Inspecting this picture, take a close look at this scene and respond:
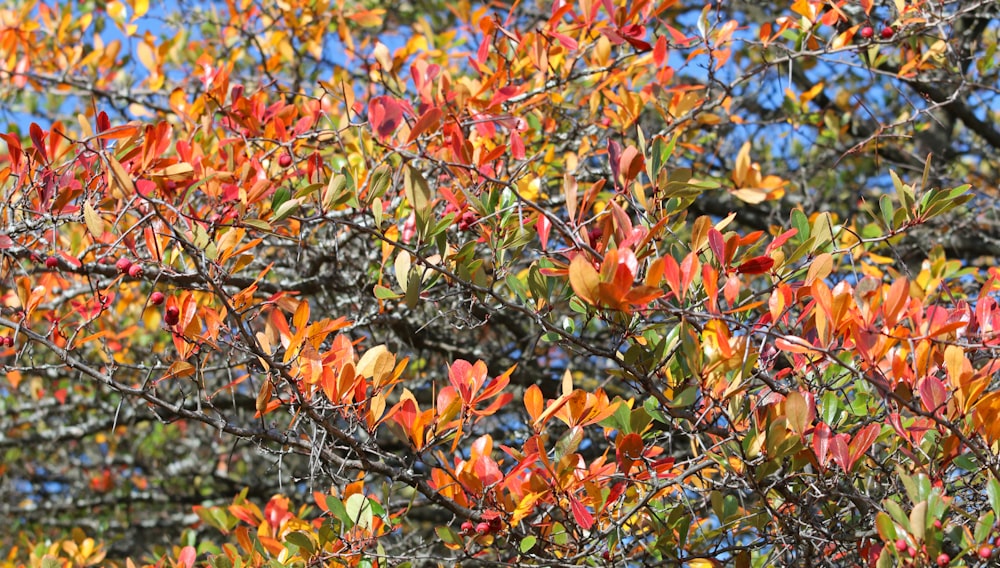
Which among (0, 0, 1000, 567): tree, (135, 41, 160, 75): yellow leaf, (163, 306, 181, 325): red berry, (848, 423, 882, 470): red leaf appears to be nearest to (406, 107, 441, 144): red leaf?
(0, 0, 1000, 567): tree

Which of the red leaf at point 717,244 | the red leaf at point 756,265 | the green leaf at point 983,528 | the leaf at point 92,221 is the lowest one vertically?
the green leaf at point 983,528

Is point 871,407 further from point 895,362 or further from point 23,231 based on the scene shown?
point 23,231

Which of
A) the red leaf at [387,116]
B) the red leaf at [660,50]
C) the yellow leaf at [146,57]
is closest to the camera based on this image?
the red leaf at [387,116]

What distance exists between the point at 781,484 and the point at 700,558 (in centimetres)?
21

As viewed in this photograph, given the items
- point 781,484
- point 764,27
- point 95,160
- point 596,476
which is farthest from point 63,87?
point 781,484

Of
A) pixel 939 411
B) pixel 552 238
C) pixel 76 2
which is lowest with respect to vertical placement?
pixel 939 411

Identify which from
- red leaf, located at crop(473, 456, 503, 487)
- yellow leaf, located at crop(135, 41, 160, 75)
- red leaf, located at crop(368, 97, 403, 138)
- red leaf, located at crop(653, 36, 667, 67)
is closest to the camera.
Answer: red leaf, located at crop(473, 456, 503, 487)

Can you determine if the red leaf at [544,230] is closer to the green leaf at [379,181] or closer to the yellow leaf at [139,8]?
the green leaf at [379,181]

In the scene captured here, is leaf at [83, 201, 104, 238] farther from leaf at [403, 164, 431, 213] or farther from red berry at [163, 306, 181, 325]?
leaf at [403, 164, 431, 213]

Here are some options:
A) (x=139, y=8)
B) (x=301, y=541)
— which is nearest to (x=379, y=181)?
(x=301, y=541)

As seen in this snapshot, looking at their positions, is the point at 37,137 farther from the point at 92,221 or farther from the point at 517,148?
the point at 517,148

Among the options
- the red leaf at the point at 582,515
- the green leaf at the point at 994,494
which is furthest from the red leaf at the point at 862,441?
the red leaf at the point at 582,515

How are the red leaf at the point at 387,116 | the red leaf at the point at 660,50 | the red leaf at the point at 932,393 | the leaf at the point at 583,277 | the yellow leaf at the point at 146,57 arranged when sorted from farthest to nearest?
the yellow leaf at the point at 146,57 < the red leaf at the point at 660,50 < the red leaf at the point at 387,116 < the red leaf at the point at 932,393 < the leaf at the point at 583,277

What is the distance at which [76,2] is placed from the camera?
195 inches
